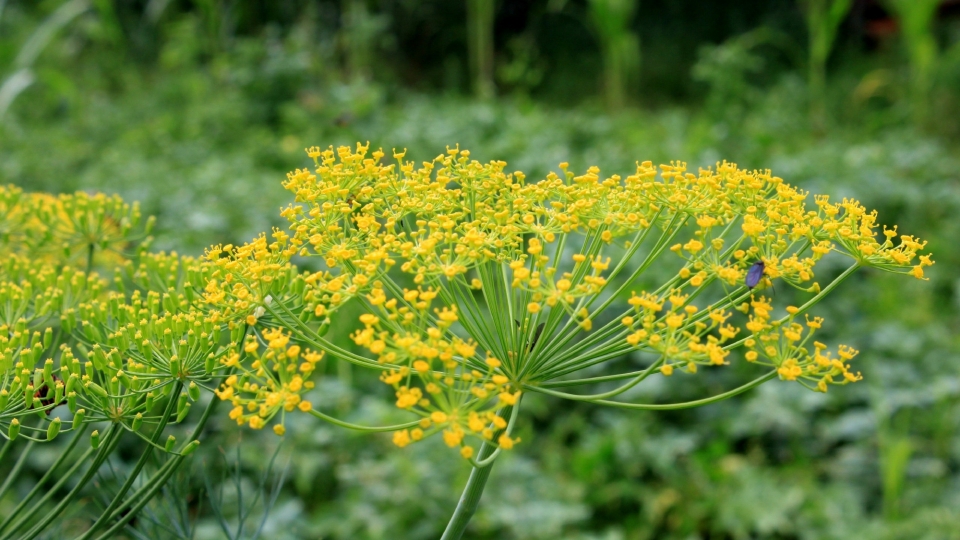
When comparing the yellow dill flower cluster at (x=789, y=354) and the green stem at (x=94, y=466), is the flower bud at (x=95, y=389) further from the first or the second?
the yellow dill flower cluster at (x=789, y=354)

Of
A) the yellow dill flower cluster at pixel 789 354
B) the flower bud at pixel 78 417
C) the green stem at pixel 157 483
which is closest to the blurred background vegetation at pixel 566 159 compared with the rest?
the green stem at pixel 157 483

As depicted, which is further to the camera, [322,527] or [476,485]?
[322,527]

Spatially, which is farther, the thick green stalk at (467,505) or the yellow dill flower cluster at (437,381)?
the thick green stalk at (467,505)

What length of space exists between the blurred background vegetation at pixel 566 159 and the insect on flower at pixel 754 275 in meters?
0.70

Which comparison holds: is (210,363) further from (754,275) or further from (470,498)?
(754,275)

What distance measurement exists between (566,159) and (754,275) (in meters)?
5.23

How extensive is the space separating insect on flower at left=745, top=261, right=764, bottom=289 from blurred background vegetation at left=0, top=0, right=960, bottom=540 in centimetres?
70

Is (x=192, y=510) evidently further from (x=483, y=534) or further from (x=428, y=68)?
(x=428, y=68)

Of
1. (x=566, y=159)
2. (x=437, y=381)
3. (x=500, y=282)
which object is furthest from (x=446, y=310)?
(x=566, y=159)

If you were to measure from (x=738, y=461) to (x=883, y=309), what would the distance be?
1.63 metres

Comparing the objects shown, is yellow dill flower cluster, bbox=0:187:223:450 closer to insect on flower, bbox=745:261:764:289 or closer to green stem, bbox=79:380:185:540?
green stem, bbox=79:380:185:540

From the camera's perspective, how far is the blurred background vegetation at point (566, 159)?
312cm

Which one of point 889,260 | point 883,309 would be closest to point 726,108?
point 883,309

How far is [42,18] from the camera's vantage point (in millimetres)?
11680
